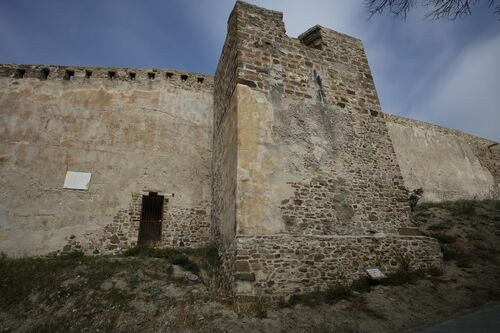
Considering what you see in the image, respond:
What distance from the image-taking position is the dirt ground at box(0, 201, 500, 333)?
193 inches

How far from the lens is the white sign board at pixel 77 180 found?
855 centimetres

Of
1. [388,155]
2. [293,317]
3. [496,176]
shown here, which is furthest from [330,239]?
[496,176]

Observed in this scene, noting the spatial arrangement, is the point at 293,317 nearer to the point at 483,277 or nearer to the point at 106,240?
the point at 483,277

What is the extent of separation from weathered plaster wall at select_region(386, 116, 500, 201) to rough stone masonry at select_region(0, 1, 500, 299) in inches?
279

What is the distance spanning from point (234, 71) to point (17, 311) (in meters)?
6.50

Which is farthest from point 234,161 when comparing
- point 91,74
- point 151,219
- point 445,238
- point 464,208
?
point 464,208

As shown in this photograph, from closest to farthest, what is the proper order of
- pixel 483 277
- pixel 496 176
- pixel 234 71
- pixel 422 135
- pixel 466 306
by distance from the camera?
pixel 466 306
pixel 483 277
pixel 234 71
pixel 422 135
pixel 496 176

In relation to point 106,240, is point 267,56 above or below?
above

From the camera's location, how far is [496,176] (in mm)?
17562

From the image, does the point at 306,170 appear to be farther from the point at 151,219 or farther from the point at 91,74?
the point at 91,74

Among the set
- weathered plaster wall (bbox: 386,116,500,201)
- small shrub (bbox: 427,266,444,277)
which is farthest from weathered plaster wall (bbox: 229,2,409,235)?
weathered plaster wall (bbox: 386,116,500,201)

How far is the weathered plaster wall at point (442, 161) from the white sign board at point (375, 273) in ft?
28.7

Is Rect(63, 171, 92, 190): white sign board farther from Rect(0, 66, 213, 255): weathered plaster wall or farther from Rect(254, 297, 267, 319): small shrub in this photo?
Rect(254, 297, 267, 319): small shrub

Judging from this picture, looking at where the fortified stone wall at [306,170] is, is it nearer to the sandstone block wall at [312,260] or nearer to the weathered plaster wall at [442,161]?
the sandstone block wall at [312,260]
